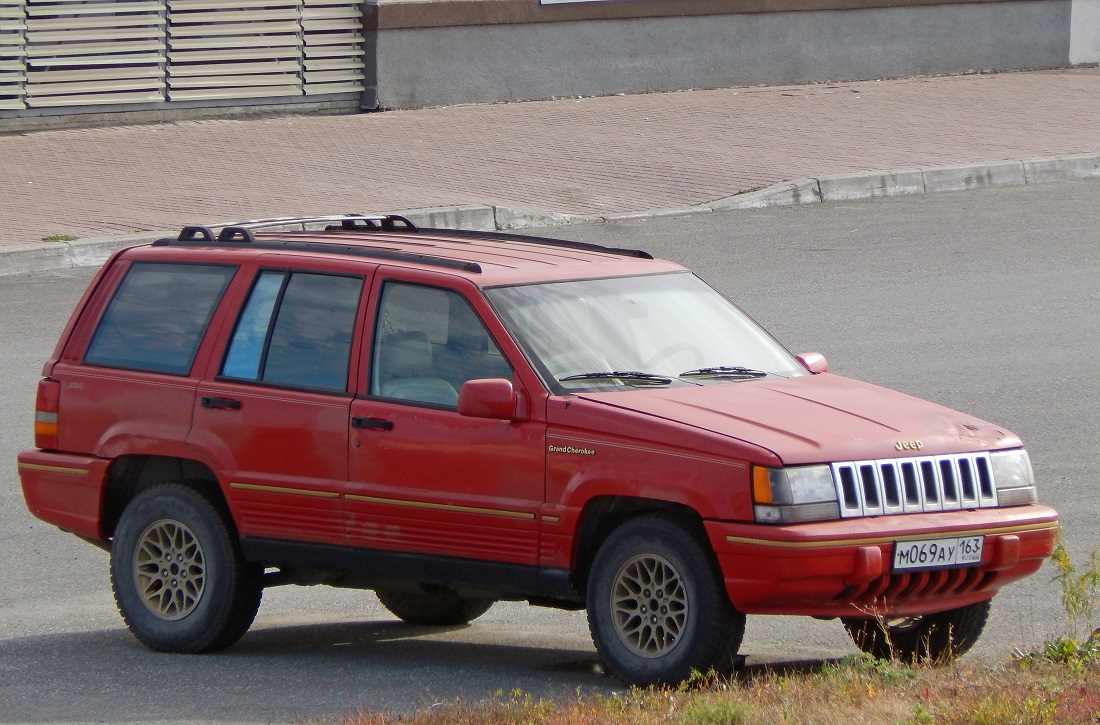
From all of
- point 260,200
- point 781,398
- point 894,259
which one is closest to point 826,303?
point 894,259

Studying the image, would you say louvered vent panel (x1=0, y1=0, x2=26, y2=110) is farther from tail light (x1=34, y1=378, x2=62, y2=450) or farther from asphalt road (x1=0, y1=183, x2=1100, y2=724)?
tail light (x1=34, y1=378, x2=62, y2=450)

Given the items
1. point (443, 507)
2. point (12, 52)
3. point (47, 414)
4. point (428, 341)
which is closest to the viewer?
point (443, 507)

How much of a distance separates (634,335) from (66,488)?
104 inches

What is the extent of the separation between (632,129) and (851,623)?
612 inches

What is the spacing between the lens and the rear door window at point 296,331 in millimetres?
6910

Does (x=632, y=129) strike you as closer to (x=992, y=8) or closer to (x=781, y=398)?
(x=992, y=8)

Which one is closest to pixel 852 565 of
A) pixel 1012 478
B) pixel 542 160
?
pixel 1012 478

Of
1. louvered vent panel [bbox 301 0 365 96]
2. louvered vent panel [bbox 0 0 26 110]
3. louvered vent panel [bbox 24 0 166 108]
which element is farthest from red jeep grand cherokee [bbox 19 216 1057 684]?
louvered vent panel [bbox 301 0 365 96]

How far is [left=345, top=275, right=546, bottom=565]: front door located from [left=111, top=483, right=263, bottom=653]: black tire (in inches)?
26.8

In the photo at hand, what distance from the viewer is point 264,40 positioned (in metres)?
22.5

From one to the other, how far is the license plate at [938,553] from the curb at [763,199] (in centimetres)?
1073

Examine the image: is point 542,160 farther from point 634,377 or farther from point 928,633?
point 928,633

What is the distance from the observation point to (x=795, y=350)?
12500mm

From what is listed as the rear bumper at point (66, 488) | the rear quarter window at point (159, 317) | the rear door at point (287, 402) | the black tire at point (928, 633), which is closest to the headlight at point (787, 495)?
the black tire at point (928, 633)
